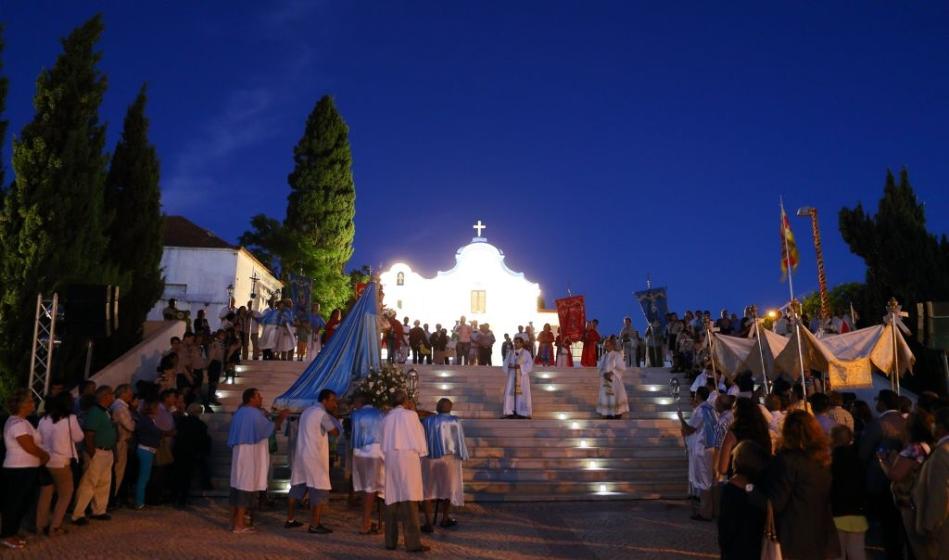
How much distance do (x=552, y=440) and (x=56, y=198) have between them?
35.4 ft

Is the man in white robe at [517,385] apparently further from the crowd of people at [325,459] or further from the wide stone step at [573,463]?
the crowd of people at [325,459]

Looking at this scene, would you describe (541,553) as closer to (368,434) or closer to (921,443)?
(368,434)

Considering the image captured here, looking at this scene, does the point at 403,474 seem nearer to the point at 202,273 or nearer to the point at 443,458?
the point at 443,458

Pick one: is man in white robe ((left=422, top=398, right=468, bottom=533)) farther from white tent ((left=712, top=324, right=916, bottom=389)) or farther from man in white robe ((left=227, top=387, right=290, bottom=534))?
white tent ((left=712, top=324, right=916, bottom=389))

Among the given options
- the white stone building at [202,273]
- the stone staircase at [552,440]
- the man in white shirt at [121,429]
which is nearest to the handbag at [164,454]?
the man in white shirt at [121,429]

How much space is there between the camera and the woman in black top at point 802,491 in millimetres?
5066

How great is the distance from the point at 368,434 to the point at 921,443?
5.92 meters

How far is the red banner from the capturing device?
85.4 feet

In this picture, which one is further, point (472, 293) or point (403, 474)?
point (472, 293)

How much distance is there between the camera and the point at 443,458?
954cm

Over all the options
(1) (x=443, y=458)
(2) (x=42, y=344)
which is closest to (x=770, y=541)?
(1) (x=443, y=458)

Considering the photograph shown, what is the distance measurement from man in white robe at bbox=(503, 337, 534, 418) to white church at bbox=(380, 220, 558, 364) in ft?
78.7

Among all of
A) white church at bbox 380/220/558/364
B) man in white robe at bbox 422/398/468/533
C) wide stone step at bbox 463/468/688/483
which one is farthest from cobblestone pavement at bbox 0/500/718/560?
white church at bbox 380/220/558/364

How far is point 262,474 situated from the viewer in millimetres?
9156
